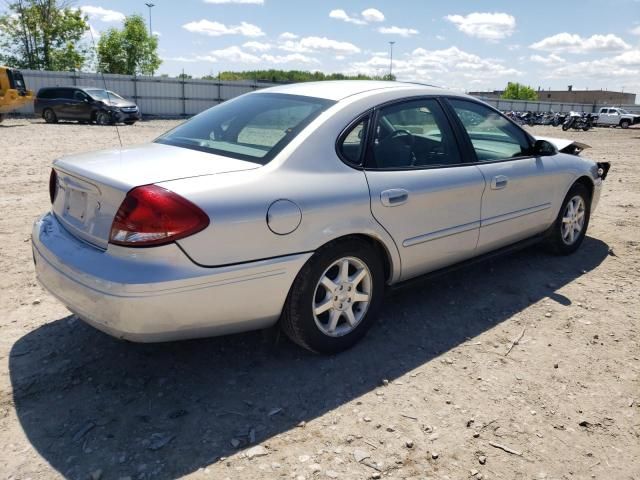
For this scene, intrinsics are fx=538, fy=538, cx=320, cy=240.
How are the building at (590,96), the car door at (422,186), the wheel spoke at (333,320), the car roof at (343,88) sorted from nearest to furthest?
the wheel spoke at (333,320) < the car door at (422,186) < the car roof at (343,88) < the building at (590,96)

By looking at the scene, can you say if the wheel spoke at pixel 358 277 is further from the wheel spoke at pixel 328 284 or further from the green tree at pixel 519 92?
the green tree at pixel 519 92

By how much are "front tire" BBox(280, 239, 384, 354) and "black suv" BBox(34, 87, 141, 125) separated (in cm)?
2076

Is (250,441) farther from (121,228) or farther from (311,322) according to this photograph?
(121,228)

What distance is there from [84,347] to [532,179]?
11.5 feet

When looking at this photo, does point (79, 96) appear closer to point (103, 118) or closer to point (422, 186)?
point (103, 118)

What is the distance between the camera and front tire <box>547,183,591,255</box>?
16.2 feet

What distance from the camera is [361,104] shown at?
328cm

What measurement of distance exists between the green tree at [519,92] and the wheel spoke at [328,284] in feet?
363

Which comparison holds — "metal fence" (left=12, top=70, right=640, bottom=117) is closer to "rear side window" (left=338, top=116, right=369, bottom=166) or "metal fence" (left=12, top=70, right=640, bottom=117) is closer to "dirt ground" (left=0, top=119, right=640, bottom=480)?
"dirt ground" (left=0, top=119, right=640, bottom=480)

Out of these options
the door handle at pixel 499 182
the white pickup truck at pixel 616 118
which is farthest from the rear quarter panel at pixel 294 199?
the white pickup truck at pixel 616 118

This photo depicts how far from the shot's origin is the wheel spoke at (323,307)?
3.04 m

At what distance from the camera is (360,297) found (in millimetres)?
3250

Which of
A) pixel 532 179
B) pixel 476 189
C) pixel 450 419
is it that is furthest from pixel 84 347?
pixel 532 179

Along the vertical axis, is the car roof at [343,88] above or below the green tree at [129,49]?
below
